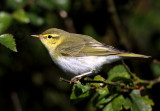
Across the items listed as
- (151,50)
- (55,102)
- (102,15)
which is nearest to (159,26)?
(151,50)

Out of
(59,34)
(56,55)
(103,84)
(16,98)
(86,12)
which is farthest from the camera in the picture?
(86,12)

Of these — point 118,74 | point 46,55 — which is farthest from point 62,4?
point 118,74

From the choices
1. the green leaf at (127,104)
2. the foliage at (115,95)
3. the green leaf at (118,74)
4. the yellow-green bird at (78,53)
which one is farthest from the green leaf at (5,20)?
the green leaf at (127,104)

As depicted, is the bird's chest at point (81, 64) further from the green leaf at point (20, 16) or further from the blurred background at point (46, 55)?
the blurred background at point (46, 55)

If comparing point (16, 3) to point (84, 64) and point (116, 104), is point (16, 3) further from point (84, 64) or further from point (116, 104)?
point (116, 104)

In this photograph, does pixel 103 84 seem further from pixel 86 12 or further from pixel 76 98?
pixel 86 12

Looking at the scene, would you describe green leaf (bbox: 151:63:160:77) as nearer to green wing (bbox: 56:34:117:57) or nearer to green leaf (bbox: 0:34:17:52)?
green wing (bbox: 56:34:117:57)

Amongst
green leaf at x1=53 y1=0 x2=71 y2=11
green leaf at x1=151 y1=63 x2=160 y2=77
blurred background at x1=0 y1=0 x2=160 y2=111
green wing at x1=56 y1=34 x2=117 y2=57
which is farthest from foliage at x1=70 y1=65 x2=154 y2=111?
blurred background at x1=0 y1=0 x2=160 y2=111
